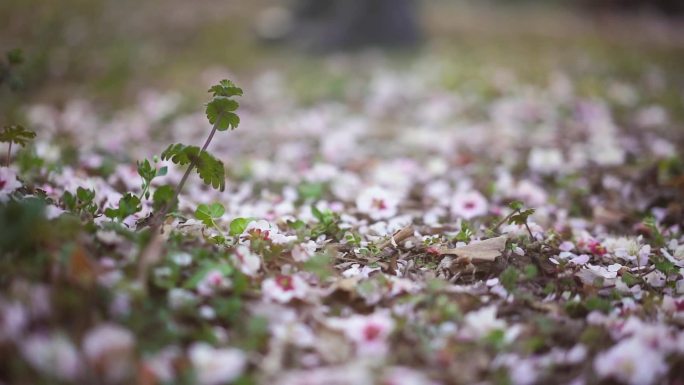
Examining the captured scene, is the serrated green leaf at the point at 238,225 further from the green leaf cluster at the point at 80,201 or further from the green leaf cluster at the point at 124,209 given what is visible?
the green leaf cluster at the point at 80,201

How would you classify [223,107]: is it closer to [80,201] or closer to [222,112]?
[222,112]

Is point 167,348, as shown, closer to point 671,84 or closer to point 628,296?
point 628,296

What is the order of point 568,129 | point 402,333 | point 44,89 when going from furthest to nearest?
point 44,89 < point 568,129 < point 402,333

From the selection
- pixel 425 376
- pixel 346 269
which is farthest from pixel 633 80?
pixel 425 376

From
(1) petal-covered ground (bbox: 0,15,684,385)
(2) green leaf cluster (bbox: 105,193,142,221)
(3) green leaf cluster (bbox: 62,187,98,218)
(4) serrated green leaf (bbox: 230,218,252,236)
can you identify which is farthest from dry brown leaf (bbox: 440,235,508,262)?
(3) green leaf cluster (bbox: 62,187,98,218)

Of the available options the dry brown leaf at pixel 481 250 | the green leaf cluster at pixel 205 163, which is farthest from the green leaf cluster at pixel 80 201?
the dry brown leaf at pixel 481 250

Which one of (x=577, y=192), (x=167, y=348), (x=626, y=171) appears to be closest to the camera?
(x=167, y=348)

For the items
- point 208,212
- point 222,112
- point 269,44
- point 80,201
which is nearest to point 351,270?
point 208,212
